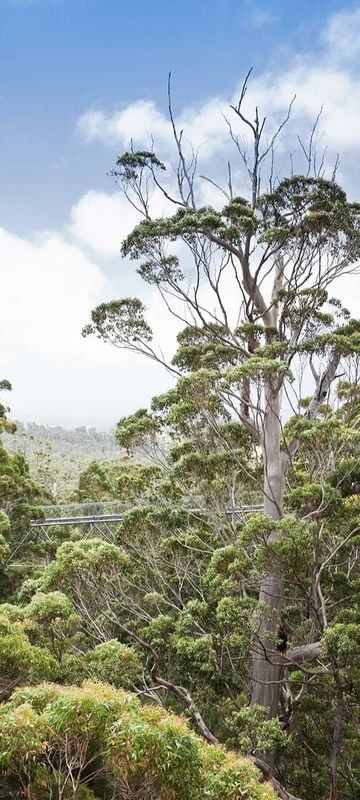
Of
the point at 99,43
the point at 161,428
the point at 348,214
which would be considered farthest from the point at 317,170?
the point at 99,43

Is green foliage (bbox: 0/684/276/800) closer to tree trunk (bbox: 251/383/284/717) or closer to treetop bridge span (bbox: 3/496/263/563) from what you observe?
tree trunk (bbox: 251/383/284/717)

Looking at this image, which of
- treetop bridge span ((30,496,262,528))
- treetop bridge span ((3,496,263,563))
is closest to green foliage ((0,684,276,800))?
treetop bridge span ((30,496,262,528))

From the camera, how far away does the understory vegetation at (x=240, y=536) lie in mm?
7043

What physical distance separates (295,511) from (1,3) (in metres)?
11.5

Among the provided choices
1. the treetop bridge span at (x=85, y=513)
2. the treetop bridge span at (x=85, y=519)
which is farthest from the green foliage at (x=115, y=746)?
the treetop bridge span at (x=85, y=519)

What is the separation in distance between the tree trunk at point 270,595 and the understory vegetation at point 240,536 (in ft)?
0.11

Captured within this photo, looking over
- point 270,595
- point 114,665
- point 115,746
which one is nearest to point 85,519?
point 114,665

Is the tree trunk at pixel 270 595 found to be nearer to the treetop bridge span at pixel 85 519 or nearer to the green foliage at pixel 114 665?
the green foliage at pixel 114 665

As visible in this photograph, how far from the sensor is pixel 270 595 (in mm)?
7352

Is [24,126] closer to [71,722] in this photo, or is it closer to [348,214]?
[348,214]

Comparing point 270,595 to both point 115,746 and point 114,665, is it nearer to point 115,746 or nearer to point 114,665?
point 114,665

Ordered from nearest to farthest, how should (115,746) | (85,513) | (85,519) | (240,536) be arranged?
(115,746)
(240,536)
(85,519)
(85,513)

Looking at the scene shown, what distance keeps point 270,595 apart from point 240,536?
42.7 inches

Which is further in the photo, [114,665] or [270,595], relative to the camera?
[270,595]
